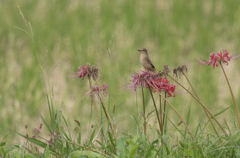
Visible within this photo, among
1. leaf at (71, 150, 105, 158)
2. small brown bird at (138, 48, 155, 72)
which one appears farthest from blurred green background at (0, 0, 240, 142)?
leaf at (71, 150, 105, 158)

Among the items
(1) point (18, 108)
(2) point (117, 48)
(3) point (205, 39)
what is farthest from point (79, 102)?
(3) point (205, 39)

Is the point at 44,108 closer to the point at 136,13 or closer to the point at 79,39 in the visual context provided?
the point at 79,39

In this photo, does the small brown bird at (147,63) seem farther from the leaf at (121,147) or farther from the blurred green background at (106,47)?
the blurred green background at (106,47)

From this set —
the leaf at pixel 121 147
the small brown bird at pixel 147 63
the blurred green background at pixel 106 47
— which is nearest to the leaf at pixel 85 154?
the leaf at pixel 121 147

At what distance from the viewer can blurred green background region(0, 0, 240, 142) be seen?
19.2ft

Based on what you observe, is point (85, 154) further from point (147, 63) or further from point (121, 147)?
point (147, 63)

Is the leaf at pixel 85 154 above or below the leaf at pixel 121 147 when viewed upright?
below

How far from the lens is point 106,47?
735 cm

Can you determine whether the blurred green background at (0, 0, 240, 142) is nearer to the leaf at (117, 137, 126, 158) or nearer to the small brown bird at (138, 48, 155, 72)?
the small brown bird at (138, 48, 155, 72)

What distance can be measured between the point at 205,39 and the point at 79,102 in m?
3.06

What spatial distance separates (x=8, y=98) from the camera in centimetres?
607

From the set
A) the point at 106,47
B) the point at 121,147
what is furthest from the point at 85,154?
the point at 106,47

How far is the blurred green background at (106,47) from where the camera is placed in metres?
5.86

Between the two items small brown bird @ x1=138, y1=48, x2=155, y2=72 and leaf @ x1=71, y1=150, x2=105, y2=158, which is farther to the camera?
small brown bird @ x1=138, y1=48, x2=155, y2=72
